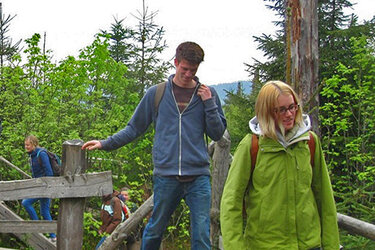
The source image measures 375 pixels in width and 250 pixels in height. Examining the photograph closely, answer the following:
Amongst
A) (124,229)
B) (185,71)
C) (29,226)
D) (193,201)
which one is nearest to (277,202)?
(193,201)

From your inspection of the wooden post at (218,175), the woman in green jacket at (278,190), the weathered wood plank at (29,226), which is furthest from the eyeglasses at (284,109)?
the weathered wood plank at (29,226)

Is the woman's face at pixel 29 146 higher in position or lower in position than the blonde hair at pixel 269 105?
lower

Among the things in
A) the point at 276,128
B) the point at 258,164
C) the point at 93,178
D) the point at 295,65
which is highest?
the point at 295,65

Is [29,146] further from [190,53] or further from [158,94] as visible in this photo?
[190,53]

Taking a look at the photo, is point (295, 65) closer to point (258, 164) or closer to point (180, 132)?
point (180, 132)

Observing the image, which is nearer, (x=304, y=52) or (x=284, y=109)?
(x=284, y=109)

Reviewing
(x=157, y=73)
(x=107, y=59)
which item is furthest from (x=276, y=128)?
(x=157, y=73)

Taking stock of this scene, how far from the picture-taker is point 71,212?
13.0 ft

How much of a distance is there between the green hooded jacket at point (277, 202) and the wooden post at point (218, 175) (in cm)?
191

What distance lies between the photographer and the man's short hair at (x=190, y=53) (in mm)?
3457

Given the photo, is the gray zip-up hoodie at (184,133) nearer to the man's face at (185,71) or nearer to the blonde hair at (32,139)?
the man's face at (185,71)

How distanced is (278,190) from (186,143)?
43.4 inches

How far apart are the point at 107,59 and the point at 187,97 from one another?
7.66 metres

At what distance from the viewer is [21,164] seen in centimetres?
1014
